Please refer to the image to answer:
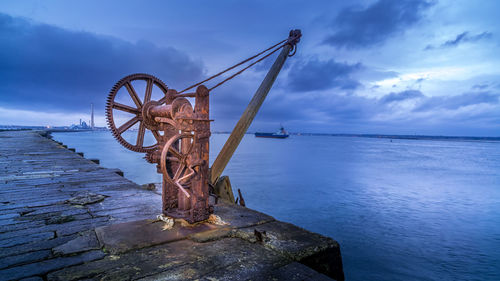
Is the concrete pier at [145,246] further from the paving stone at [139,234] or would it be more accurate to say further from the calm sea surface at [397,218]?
the calm sea surface at [397,218]

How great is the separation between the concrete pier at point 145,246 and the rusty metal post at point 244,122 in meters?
3.26

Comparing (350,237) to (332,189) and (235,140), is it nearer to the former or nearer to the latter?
(235,140)

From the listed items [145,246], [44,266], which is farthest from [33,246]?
[145,246]

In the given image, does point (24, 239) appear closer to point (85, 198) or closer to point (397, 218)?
point (85, 198)

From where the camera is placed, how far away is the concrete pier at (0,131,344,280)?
2.30 meters

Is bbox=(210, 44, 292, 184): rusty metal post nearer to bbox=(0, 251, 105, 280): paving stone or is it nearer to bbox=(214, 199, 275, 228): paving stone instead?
bbox=(214, 199, 275, 228): paving stone

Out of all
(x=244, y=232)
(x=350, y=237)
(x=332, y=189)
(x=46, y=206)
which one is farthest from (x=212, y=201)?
(x=332, y=189)

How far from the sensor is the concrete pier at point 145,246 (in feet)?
7.54

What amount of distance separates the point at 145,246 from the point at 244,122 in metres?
5.55

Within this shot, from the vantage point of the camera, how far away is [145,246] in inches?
110

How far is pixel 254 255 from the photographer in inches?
104

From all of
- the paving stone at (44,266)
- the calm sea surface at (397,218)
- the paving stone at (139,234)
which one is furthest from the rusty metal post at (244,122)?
the paving stone at (44,266)

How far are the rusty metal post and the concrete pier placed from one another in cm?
326

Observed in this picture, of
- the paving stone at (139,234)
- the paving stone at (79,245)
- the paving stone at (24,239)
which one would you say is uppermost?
the paving stone at (139,234)
